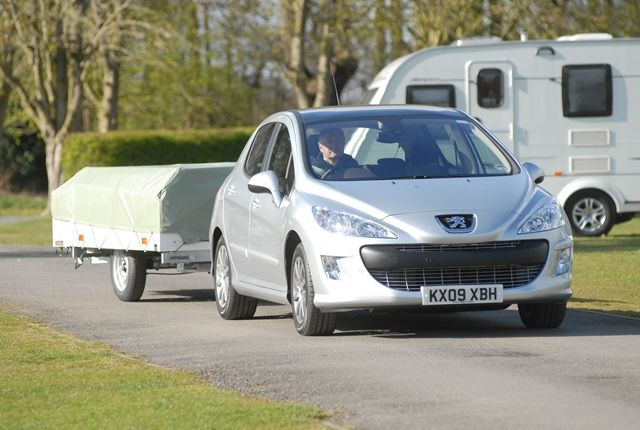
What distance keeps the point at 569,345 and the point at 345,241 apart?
5.58ft

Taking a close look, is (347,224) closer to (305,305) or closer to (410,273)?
(410,273)

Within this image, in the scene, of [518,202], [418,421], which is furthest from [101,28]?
[418,421]

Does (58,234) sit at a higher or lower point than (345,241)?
lower

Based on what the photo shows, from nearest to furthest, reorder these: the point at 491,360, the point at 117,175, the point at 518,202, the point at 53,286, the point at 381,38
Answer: the point at 491,360
the point at 518,202
the point at 117,175
the point at 53,286
the point at 381,38

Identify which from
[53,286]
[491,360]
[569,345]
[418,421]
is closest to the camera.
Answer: [418,421]

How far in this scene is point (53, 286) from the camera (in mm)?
17625

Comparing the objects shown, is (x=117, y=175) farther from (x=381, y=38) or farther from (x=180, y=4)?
(x=381, y=38)

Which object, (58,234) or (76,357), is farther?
(58,234)

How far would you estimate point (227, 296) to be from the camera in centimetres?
1349

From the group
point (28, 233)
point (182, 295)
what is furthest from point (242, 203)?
point (28, 233)

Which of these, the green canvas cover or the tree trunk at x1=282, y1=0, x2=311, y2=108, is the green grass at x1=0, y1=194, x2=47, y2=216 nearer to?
the tree trunk at x1=282, y1=0, x2=311, y2=108

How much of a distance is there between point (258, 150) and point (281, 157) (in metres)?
0.78

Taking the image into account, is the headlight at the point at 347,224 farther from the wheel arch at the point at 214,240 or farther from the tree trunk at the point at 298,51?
the tree trunk at the point at 298,51

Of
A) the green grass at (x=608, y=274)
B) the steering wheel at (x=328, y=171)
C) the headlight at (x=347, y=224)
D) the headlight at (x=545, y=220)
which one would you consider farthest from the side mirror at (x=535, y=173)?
the green grass at (x=608, y=274)
